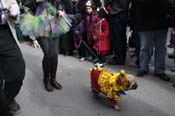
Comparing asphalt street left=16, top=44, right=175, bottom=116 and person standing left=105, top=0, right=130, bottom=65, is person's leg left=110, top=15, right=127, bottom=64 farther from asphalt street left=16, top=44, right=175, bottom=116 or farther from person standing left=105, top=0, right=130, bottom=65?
asphalt street left=16, top=44, right=175, bottom=116

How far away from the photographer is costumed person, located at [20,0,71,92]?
459cm

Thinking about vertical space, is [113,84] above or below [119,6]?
below

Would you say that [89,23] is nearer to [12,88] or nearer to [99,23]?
[99,23]

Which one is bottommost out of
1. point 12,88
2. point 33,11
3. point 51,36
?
point 12,88

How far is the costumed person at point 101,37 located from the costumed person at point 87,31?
12 centimetres

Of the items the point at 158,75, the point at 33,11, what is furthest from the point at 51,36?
the point at 158,75

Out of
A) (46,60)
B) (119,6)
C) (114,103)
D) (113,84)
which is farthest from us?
(119,6)

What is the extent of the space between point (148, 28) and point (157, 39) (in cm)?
28

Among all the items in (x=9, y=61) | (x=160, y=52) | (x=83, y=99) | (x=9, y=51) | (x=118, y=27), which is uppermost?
(x=9, y=51)

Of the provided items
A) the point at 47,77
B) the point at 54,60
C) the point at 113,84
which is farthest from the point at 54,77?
the point at 113,84

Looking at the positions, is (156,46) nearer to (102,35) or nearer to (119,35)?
(119,35)

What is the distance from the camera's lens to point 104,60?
6863 mm

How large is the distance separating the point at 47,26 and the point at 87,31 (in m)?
2.32

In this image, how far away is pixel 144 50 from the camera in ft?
18.7
